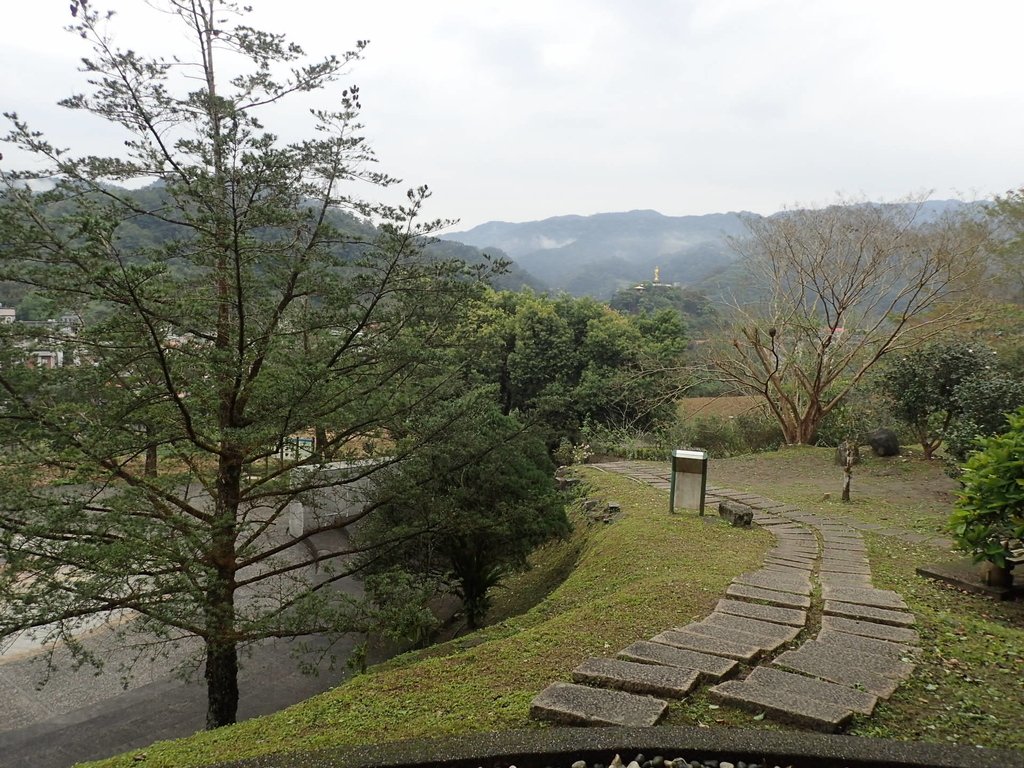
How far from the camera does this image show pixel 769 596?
13.3 ft

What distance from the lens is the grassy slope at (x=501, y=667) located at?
2650mm

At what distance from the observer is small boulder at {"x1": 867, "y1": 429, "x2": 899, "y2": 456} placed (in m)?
11.7

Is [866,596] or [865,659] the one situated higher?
[865,659]

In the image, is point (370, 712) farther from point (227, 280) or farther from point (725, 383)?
point (725, 383)

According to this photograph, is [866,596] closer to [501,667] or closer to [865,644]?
[865,644]

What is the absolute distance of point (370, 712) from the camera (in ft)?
9.30

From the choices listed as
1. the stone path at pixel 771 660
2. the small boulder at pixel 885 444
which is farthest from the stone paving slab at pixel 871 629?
the small boulder at pixel 885 444

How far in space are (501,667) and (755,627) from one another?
139 centimetres

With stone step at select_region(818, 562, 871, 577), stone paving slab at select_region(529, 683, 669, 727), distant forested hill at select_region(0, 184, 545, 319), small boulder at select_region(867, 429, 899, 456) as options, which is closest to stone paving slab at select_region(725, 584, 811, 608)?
stone step at select_region(818, 562, 871, 577)

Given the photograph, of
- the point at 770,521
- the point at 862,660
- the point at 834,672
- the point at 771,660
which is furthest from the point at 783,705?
the point at 770,521

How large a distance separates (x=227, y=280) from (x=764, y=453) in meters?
11.1

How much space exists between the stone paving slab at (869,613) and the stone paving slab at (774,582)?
331 millimetres

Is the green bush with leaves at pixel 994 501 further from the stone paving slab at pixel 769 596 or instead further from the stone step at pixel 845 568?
the stone paving slab at pixel 769 596

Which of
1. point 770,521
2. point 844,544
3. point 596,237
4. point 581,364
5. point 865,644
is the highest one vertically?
point 596,237
